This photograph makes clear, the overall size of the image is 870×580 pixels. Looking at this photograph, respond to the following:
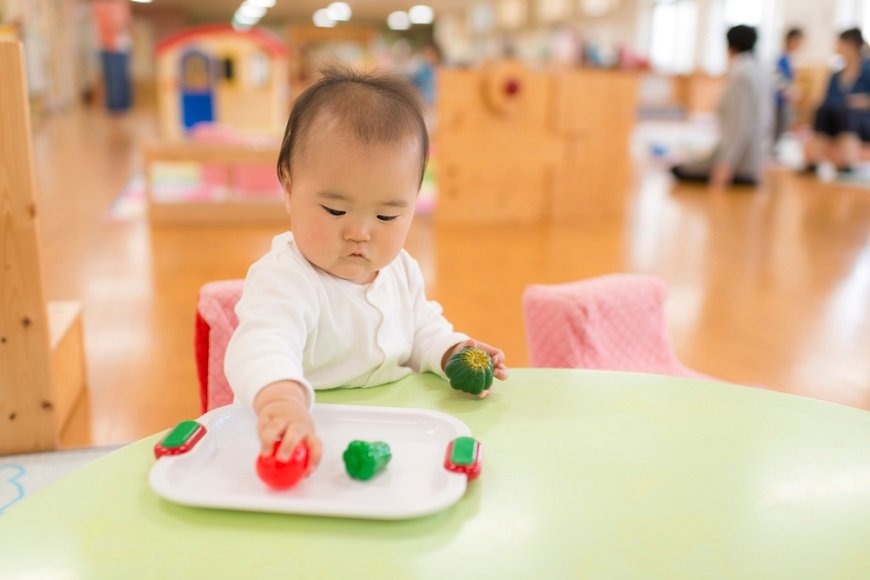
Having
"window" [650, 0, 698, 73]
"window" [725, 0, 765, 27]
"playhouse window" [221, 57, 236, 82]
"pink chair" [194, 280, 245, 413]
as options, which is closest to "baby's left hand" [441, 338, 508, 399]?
"pink chair" [194, 280, 245, 413]

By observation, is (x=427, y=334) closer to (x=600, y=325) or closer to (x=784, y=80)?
(x=600, y=325)

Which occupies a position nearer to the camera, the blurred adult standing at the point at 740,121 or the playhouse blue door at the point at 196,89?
the blurred adult standing at the point at 740,121

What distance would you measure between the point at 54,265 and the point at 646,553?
265cm

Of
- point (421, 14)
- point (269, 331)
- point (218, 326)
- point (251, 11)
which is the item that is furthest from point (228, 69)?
point (251, 11)

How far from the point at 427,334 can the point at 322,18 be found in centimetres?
2156

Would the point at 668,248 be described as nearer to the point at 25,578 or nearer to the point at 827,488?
the point at 827,488

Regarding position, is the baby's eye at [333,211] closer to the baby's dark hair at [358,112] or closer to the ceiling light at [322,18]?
the baby's dark hair at [358,112]

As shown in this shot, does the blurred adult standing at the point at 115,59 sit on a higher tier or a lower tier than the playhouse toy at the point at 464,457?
higher

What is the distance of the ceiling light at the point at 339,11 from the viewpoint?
1730 cm

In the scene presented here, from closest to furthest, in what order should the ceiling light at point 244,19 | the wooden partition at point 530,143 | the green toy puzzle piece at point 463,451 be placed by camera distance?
the green toy puzzle piece at point 463,451, the wooden partition at point 530,143, the ceiling light at point 244,19

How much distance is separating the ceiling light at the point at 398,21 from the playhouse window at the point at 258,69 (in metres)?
12.7

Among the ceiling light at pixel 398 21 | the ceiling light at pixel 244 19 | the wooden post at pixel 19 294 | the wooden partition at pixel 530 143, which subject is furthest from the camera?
the ceiling light at pixel 244 19

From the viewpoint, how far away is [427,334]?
0.91 m

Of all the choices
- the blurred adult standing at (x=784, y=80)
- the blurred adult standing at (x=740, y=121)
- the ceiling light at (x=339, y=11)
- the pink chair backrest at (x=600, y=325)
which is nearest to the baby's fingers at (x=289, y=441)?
the pink chair backrest at (x=600, y=325)
